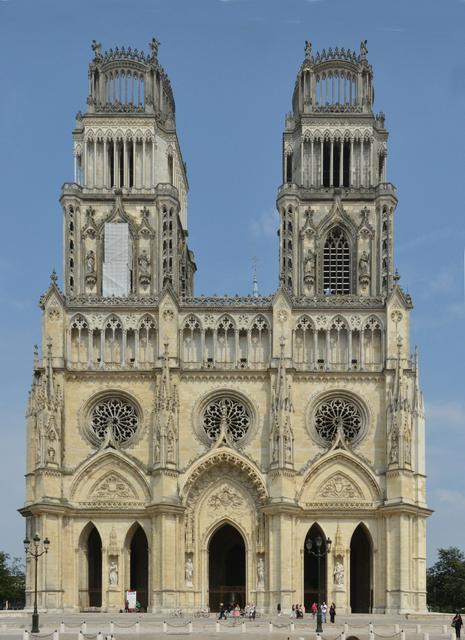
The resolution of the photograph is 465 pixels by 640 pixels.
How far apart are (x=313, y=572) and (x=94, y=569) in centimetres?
1398

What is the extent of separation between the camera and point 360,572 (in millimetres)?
78625

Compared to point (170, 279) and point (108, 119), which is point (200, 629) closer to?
point (170, 279)

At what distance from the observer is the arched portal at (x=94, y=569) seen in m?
76.4

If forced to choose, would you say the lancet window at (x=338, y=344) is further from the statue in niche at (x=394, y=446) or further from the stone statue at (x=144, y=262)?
the stone statue at (x=144, y=262)

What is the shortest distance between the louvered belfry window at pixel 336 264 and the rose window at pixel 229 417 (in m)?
10.4

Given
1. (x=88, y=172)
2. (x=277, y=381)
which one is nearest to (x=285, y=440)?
(x=277, y=381)

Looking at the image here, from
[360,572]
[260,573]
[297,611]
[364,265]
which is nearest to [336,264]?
[364,265]

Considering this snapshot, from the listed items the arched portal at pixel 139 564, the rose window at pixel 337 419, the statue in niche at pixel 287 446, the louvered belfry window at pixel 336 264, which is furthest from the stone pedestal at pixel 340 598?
the louvered belfry window at pixel 336 264

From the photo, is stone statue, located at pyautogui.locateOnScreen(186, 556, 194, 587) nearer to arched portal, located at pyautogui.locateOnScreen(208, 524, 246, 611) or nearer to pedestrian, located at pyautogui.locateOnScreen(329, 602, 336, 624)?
arched portal, located at pyautogui.locateOnScreen(208, 524, 246, 611)

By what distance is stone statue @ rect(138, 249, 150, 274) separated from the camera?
80.4 m

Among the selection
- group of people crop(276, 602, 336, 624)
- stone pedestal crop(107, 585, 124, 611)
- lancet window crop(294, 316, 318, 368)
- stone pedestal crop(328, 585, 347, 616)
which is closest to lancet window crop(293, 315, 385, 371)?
lancet window crop(294, 316, 318, 368)

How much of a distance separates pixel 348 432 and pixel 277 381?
5.67 metres

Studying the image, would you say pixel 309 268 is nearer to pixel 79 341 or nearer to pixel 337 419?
pixel 337 419

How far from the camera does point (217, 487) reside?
7656 centimetres
